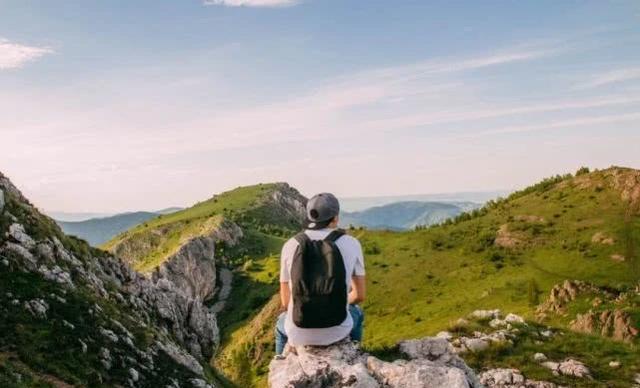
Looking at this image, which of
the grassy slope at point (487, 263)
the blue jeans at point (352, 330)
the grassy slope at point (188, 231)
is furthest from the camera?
the grassy slope at point (188, 231)

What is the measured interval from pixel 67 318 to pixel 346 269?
57.6ft

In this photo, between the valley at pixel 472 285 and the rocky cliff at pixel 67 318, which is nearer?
the rocky cliff at pixel 67 318

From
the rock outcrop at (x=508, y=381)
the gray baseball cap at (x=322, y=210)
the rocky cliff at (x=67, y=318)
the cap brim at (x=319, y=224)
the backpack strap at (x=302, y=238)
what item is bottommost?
the rock outcrop at (x=508, y=381)

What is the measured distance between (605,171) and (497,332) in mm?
72328

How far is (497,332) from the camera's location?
29141 mm

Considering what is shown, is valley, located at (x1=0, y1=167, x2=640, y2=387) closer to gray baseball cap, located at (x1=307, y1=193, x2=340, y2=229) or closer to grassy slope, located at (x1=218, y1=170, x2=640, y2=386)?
grassy slope, located at (x1=218, y1=170, x2=640, y2=386)

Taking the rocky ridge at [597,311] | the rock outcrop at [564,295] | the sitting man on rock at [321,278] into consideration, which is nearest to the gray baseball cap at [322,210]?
the sitting man on rock at [321,278]

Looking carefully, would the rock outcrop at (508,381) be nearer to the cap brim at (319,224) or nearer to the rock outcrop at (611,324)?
the rock outcrop at (611,324)

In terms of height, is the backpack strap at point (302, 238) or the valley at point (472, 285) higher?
the backpack strap at point (302, 238)

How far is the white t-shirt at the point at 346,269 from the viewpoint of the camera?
44.0 ft

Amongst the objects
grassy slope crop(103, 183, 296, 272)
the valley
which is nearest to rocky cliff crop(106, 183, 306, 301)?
grassy slope crop(103, 183, 296, 272)

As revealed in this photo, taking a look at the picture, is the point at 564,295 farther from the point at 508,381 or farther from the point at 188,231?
the point at 188,231

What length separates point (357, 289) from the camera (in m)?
13.8

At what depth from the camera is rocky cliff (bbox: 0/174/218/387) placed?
22859mm
